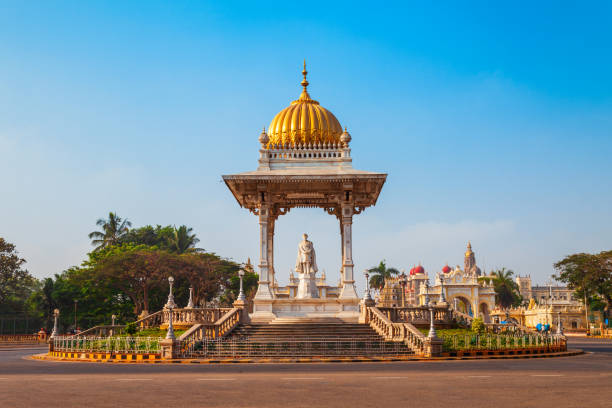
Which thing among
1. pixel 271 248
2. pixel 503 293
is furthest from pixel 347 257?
pixel 503 293

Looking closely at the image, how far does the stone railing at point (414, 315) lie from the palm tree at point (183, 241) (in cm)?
5195

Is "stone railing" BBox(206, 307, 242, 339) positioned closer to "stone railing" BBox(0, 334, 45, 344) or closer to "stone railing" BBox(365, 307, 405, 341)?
"stone railing" BBox(365, 307, 405, 341)

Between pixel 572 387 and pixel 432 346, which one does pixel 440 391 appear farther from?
pixel 432 346

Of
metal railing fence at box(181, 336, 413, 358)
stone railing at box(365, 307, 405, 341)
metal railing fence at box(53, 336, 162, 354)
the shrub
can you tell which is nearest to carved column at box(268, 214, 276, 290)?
stone railing at box(365, 307, 405, 341)

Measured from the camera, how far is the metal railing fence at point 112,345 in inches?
947

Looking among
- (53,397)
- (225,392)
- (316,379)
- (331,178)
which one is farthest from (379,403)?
(331,178)

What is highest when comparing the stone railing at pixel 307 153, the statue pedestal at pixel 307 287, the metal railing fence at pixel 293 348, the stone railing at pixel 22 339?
the stone railing at pixel 307 153

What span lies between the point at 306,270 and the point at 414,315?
578 cm

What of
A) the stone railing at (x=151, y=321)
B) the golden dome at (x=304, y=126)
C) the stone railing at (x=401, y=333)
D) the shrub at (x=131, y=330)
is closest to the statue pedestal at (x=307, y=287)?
the stone railing at (x=401, y=333)

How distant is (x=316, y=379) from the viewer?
14383 mm

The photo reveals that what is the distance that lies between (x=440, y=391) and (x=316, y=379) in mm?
3387

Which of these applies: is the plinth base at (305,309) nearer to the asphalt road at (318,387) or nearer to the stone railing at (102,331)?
the stone railing at (102,331)

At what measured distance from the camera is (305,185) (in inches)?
1213

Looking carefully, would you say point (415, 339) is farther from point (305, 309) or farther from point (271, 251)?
point (271, 251)
